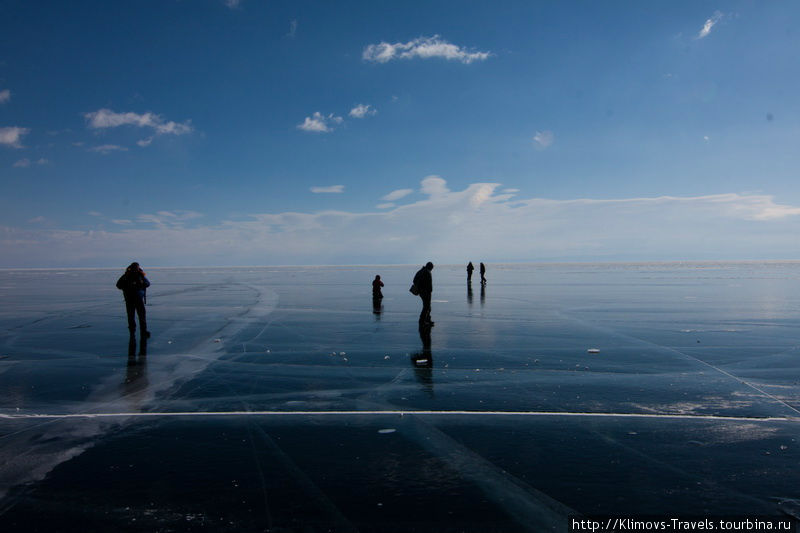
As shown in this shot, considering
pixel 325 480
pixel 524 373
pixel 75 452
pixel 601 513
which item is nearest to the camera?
pixel 601 513

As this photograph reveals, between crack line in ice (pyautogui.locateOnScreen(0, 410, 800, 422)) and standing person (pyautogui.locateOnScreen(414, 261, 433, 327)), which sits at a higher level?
standing person (pyautogui.locateOnScreen(414, 261, 433, 327))

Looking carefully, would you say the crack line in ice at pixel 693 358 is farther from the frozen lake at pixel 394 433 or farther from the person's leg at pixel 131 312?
the person's leg at pixel 131 312

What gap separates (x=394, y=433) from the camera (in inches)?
210

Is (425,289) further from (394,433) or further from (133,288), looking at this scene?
(394,433)

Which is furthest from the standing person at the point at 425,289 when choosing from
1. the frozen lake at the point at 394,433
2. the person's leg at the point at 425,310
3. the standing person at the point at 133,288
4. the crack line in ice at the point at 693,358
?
the standing person at the point at 133,288

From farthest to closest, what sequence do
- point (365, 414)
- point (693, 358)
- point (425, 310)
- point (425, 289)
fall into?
point (425, 289) < point (425, 310) < point (693, 358) < point (365, 414)

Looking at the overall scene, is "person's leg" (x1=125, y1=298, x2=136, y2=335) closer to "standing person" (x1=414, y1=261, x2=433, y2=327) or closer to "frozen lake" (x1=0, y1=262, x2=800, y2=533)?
"frozen lake" (x1=0, y1=262, x2=800, y2=533)

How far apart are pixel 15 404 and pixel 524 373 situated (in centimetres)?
766

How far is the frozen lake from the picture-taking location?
369cm

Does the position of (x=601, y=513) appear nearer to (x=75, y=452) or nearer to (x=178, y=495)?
(x=178, y=495)

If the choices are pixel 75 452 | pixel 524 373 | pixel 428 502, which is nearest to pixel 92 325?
pixel 75 452

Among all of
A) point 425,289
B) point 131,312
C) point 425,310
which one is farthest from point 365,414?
point 131,312

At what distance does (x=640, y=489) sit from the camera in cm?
395

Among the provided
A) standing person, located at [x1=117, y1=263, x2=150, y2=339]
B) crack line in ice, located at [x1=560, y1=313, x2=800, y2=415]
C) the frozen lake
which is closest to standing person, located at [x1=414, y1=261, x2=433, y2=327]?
the frozen lake
